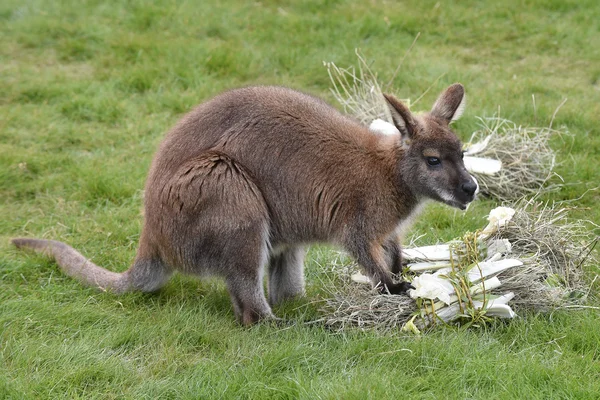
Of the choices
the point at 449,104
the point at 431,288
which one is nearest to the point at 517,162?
the point at 449,104

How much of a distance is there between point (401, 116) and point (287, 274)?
1.32 m

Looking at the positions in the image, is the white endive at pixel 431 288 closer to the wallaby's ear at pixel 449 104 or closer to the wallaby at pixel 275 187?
the wallaby at pixel 275 187

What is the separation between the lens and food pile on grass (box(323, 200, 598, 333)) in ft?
16.7

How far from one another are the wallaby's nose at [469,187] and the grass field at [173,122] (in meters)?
0.82

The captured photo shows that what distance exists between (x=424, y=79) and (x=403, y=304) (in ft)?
14.0

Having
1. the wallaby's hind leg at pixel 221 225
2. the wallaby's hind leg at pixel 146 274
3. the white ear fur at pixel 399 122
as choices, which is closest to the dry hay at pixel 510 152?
the white ear fur at pixel 399 122

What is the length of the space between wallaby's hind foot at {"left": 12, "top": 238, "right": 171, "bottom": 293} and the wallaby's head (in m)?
1.71

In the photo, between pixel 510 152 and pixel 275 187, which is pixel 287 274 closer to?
pixel 275 187

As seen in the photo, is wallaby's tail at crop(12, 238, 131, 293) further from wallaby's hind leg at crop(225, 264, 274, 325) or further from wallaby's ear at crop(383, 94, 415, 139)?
wallaby's ear at crop(383, 94, 415, 139)

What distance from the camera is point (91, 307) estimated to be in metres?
5.25

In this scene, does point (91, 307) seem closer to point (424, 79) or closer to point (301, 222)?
point (301, 222)

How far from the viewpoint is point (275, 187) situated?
5.32 m

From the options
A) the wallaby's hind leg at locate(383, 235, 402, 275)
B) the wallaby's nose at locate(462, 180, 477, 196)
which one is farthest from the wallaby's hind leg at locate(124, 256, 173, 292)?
the wallaby's nose at locate(462, 180, 477, 196)

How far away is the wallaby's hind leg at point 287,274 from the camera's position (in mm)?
5641
